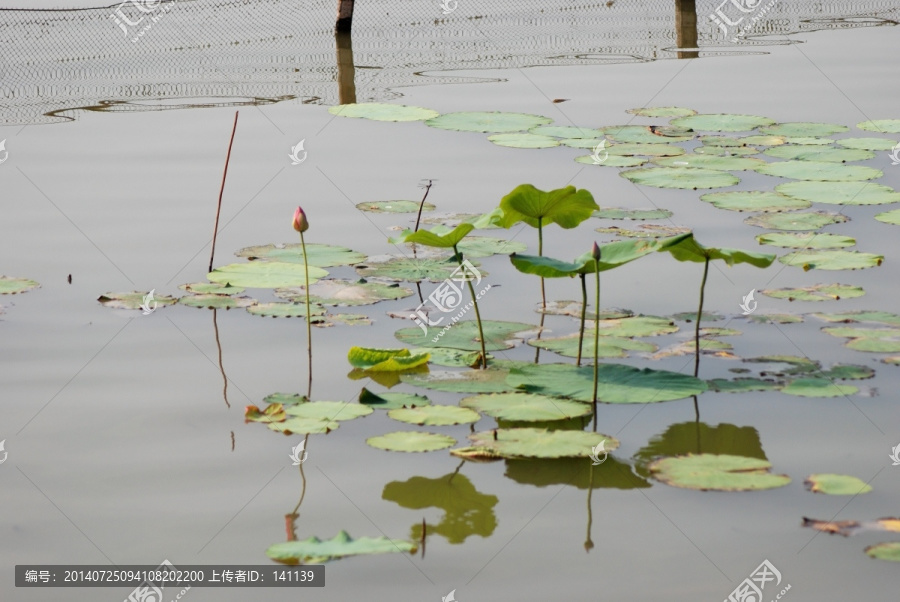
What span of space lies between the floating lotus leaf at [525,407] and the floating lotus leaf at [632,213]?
190 centimetres

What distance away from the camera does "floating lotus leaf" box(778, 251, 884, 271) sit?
4.00m

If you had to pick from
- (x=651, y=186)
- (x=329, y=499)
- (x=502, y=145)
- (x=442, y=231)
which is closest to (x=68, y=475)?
(x=329, y=499)

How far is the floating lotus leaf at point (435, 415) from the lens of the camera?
2881 millimetres

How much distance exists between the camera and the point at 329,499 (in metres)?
2.58

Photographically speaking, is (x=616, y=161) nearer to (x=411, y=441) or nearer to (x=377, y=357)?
(x=377, y=357)

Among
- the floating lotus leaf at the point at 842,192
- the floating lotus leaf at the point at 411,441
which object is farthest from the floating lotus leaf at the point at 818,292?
the floating lotus leaf at the point at 411,441

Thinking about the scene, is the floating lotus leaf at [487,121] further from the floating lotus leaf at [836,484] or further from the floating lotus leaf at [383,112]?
the floating lotus leaf at [836,484]

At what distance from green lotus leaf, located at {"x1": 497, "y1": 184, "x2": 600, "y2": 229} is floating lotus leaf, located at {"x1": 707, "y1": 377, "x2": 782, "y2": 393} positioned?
0.74m

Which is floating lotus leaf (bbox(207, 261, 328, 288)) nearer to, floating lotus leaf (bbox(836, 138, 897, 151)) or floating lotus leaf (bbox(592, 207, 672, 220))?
floating lotus leaf (bbox(592, 207, 672, 220))

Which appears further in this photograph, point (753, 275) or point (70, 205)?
point (70, 205)

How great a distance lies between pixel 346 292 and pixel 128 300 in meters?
0.83

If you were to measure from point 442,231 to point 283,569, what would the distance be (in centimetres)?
134

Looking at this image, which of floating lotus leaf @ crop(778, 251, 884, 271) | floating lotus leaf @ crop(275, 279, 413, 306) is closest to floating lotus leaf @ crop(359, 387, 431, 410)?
floating lotus leaf @ crop(275, 279, 413, 306)

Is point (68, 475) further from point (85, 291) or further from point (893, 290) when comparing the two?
point (893, 290)
